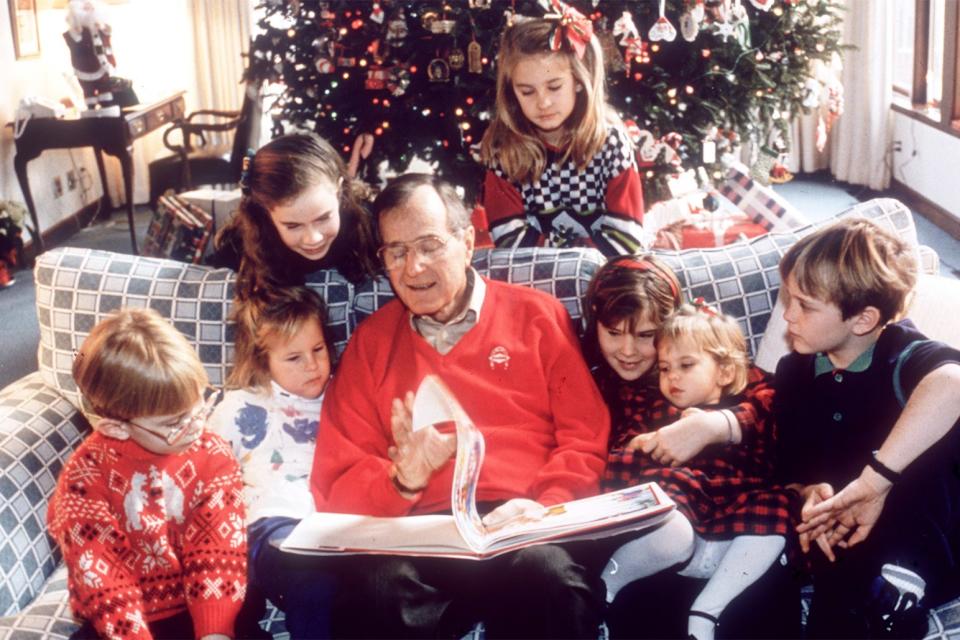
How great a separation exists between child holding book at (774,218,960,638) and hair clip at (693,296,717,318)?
0.52 feet

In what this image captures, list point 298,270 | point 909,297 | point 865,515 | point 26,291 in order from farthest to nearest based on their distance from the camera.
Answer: point 26,291 → point 298,270 → point 909,297 → point 865,515

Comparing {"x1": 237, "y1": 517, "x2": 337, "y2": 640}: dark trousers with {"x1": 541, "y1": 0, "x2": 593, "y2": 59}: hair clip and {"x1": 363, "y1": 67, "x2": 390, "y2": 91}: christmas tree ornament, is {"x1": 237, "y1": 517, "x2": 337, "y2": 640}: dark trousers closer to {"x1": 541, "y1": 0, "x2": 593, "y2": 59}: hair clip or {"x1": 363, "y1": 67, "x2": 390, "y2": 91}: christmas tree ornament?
{"x1": 541, "y1": 0, "x2": 593, "y2": 59}: hair clip

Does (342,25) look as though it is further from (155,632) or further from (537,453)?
(155,632)

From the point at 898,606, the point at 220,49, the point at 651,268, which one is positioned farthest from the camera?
the point at 220,49

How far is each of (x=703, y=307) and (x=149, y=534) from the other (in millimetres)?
1094

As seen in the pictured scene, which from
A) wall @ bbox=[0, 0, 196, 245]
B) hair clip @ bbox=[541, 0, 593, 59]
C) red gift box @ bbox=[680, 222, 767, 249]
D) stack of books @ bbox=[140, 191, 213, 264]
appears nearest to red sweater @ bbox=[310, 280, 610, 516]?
hair clip @ bbox=[541, 0, 593, 59]

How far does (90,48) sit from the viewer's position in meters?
5.57

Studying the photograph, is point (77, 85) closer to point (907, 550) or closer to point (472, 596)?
point (472, 596)

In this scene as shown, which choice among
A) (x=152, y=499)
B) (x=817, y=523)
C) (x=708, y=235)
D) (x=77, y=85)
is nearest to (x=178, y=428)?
(x=152, y=499)

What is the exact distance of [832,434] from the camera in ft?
5.54

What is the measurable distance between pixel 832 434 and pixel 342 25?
8.92ft

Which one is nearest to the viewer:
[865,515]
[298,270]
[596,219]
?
[865,515]

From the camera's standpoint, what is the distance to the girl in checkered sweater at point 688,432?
63.4 inches

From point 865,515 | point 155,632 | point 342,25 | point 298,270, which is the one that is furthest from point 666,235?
point 155,632
